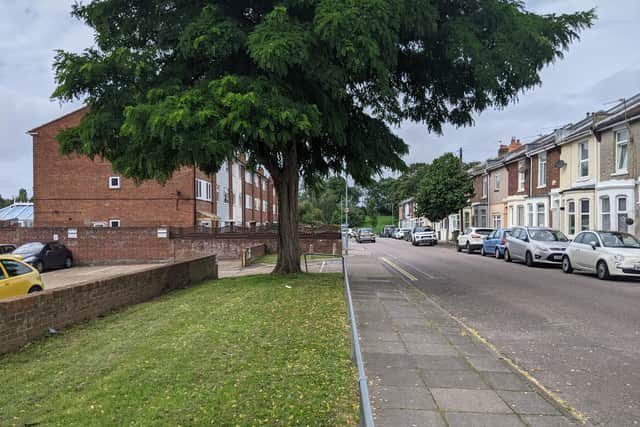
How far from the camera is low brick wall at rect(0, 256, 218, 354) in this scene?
295 inches

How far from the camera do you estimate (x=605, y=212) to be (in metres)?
23.9

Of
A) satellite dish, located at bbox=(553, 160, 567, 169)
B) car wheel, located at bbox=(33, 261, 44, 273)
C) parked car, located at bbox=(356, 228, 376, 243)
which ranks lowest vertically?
car wheel, located at bbox=(33, 261, 44, 273)

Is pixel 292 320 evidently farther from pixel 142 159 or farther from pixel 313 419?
pixel 142 159

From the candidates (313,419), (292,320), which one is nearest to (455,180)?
(292,320)

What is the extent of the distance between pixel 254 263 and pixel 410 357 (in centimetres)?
1983

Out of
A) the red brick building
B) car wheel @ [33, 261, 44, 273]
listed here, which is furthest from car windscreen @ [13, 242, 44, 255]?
the red brick building

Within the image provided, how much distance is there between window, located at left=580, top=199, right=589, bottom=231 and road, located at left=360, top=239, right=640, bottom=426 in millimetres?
10133

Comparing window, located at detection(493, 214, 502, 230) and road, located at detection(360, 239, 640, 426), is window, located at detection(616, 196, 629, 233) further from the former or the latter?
window, located at detection(493, 214, 502, 230)

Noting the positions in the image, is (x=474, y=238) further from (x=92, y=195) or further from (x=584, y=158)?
(x=92, y=195)

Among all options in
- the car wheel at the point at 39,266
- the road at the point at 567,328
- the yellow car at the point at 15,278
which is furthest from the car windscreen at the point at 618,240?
the car wheel at the point at 39,266

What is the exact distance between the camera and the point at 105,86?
1249 centimetres

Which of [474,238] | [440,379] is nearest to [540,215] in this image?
[474,238]

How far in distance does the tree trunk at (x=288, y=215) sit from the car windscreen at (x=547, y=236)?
37.4 ft

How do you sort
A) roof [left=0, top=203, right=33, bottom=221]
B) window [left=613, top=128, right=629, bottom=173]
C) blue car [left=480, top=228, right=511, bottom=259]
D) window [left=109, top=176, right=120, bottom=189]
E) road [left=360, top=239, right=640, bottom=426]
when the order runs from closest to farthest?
road [left=360, top=239, right=640, bottom=426]
window [left=613, top=128, right=629, bottom=173]
blue car [left=480, top=228, right=511, bottom=259]
window [left=109, top=176, right=120, bottom=189]
roof [left=0, top=203, right=33, bottom=221]
